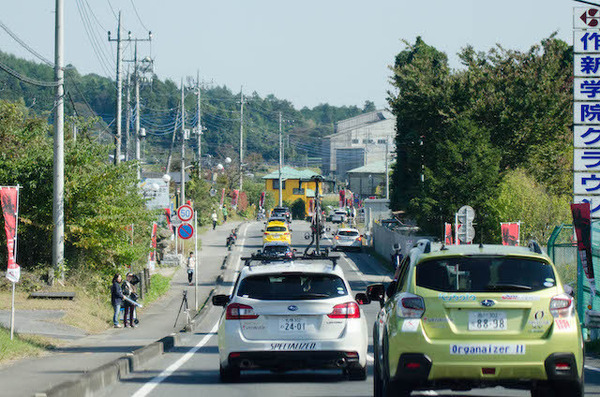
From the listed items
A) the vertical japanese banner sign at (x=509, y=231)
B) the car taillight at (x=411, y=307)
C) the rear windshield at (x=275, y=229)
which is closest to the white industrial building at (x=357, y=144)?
the rear windshield at (x=275, y=229)

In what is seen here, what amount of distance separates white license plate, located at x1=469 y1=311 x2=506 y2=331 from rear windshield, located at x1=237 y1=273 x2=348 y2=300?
3.78 meters

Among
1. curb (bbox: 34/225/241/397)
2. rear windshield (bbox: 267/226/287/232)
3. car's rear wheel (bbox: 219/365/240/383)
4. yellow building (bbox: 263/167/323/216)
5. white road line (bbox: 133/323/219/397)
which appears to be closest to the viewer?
curb (bbox: 34/225/241/397)

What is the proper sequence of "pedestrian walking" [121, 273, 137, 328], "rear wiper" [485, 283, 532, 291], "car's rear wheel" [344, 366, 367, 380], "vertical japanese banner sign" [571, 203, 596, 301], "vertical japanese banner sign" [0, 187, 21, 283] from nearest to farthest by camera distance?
"rear wiper" [485, 283, 532, 291] < "car's rear wheel" [344, 366, 367, 380] < "vertical japanese banner sign" [571, 203, 596, 301] < "vertical japanese banner sign" [0, 187, 21, 283] < "pedestrian walking" [121, 273, 137, 328]

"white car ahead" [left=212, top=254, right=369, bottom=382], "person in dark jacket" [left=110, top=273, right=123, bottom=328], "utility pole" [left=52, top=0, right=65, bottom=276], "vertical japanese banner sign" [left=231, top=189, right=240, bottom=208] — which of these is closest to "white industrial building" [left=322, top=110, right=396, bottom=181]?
"vertical japanese banner sign" [left=231, top=189, right=240, bottom=208]

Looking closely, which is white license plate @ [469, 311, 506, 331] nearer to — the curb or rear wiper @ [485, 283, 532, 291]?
Result: rear wiper @ [485, 283, 532, 291]

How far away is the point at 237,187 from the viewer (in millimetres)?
122500

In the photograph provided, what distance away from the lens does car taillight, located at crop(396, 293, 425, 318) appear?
28.7ft

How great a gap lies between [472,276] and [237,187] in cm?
11401

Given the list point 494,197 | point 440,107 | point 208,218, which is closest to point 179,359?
point 494,197

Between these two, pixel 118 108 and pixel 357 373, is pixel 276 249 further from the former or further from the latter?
pixel 357 373

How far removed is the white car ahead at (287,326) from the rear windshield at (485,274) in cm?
334

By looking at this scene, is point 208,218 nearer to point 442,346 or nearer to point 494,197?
point 494,197

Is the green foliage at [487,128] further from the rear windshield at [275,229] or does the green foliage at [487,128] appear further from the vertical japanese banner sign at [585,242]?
the vertical japanese banner sign at [585,242]

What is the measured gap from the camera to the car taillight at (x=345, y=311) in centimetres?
1215
